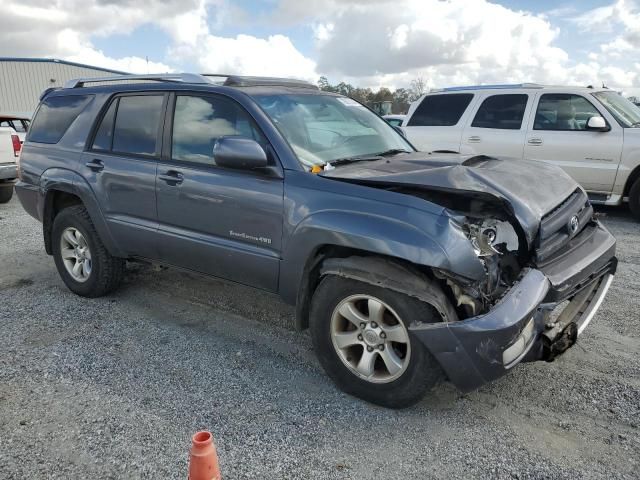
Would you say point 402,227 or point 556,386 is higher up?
point 402,227

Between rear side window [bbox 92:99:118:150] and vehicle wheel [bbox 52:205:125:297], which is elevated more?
rear side window [bbox 92:99:118:150]

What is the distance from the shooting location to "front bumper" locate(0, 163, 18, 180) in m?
9.38

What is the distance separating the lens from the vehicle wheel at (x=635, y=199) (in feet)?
24.6

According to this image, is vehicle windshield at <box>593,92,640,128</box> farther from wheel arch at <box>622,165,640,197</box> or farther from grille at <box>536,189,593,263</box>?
grille at <box>536,189,593,263</box>

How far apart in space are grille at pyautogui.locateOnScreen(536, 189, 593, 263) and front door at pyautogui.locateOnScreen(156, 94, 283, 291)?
5.13ft

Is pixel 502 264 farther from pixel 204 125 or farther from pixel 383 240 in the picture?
pixel 204 125

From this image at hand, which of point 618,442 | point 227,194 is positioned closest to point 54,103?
point 227,194

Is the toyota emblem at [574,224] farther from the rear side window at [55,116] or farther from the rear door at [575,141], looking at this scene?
the rear door at [575,141]

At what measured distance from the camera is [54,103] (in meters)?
4.95

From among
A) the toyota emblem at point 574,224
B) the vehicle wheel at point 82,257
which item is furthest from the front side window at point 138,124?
the toyota emblem at point 574,224

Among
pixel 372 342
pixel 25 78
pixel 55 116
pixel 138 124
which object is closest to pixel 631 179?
pixel 372 342

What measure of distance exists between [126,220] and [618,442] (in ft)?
12.1

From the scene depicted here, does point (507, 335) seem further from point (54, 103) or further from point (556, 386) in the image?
point (54, 103)

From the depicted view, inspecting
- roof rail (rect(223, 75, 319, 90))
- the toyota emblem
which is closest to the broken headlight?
the toyota emblem
